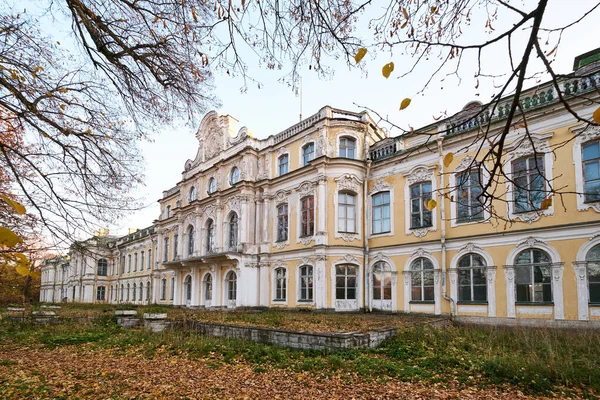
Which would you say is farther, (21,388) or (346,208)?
(346,208)

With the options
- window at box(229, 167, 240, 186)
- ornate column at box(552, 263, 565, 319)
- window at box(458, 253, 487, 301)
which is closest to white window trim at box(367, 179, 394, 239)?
window at box(458, 253, 487, 301)

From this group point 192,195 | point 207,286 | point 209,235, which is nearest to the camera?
point 207,286

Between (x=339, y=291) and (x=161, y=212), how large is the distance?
23729 millimetres

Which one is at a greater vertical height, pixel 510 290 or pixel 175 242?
pixel 175 242

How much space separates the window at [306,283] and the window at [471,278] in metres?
7.25

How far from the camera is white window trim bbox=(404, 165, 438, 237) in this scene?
17156mm

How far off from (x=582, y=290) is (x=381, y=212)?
8669mm

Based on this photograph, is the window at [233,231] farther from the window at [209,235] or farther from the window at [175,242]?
the window at [175,242]

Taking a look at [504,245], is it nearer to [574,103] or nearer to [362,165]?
[574,103]

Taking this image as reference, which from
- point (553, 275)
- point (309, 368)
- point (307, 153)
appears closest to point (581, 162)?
point (553, 275)

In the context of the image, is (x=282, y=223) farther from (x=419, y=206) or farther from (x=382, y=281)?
(x=419, y=206)

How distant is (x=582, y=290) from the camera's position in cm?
1277

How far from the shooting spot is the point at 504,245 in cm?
1484

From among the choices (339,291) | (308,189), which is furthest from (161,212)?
(339,291)
